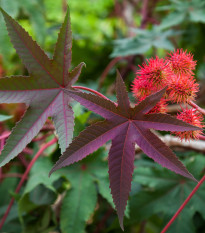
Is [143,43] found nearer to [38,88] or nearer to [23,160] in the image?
[23,160]

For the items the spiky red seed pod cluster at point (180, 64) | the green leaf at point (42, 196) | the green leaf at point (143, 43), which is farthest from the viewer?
the green leaf at point (143, 43)

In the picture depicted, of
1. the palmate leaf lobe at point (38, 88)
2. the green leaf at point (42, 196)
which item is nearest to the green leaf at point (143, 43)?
the green leaf at point (42, 196)

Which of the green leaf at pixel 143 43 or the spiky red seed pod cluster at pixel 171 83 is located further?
the green leaf at pixel 143 43

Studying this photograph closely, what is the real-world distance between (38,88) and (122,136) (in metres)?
0.24

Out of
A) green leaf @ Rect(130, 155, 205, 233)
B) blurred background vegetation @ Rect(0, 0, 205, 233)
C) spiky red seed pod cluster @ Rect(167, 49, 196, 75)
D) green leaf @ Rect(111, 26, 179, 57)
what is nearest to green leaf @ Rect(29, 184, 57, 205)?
blurred background vegetation @ Rect(0, 0, 205, 233)

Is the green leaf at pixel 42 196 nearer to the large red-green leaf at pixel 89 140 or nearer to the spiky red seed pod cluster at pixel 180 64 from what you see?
the large red-green leaf at pixel 89 140

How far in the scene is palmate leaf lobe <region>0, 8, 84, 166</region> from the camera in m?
0.73

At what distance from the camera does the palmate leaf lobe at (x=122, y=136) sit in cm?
69

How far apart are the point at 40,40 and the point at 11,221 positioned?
0.84 m

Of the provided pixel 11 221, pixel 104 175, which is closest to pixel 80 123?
pixel 104 175

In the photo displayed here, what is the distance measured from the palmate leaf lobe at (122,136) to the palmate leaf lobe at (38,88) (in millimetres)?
55

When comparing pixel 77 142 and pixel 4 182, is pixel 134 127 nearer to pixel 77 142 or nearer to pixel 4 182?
pixel 77 142

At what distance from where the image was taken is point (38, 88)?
793 millimetres

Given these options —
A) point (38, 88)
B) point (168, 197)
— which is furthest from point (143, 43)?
point (38, 88)
